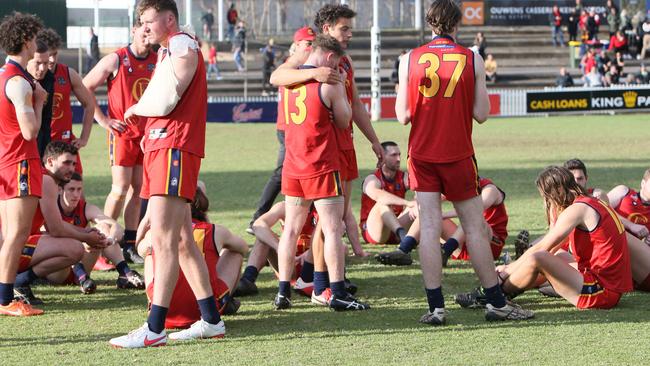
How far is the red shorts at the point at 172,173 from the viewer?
5977 millimetres

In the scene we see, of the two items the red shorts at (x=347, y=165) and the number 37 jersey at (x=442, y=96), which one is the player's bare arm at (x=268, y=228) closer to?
the red shorts at (x=347, y=165)

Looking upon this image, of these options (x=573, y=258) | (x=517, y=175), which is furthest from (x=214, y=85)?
(x=573, y=258)

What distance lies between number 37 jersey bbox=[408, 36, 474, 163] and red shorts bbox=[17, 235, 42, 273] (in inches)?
114

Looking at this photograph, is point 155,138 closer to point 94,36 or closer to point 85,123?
point 85,123

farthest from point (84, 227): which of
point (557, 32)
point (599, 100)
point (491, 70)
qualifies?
point (557, 32)

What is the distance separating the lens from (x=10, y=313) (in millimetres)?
7039

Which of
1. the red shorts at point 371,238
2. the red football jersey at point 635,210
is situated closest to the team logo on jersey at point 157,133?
the red football jersey at point 635,210

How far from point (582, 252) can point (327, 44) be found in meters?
2.15

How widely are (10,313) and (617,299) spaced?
393cm

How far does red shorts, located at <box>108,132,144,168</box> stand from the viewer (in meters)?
9.55

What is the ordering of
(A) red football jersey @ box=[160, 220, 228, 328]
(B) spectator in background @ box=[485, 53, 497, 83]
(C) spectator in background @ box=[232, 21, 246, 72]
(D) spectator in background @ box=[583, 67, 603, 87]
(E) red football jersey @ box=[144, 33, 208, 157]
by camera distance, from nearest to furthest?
(E) red football jersey @ box=[144, 33, 208, 157] → (A) red football jersey @ box=[160, 220, 228, 328] → (D) spectator in background @ box=[583, 67, 603, 87] → (B) spectator in background @ box=[485, 53, 497, 83] → (C) spectator in background @ box=[232, 21, 246, 72]

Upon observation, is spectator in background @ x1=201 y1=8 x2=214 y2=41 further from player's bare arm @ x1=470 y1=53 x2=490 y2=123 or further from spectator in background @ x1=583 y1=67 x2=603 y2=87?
player's bare arm @ x1=470 y1=53 x2=490 y2=123

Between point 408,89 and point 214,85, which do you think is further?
point 214,85

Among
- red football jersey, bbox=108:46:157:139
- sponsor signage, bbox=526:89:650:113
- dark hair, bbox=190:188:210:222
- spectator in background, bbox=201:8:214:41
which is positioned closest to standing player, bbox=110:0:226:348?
dark hair, bbox=190:188:210:222
